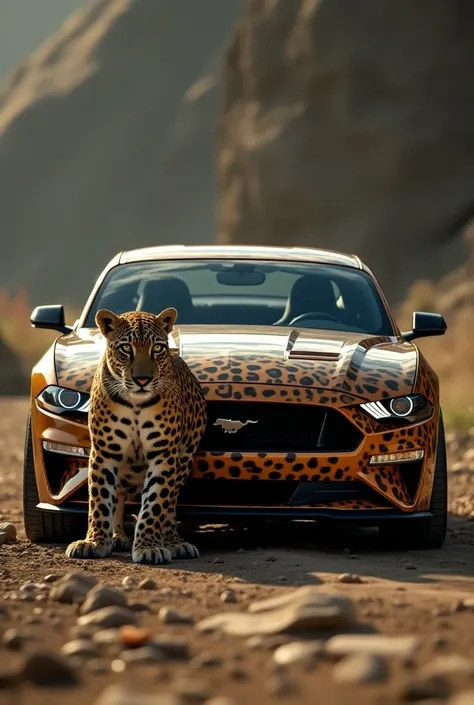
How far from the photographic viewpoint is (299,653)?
4.93m

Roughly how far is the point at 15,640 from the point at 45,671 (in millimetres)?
608

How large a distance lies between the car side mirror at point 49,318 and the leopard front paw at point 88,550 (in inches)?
67.4

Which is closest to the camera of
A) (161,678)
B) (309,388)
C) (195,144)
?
(161,678)

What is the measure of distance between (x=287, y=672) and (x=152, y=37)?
75.9 meters

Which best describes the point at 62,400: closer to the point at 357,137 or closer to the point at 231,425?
the point at 231,425

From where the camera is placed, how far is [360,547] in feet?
27.1

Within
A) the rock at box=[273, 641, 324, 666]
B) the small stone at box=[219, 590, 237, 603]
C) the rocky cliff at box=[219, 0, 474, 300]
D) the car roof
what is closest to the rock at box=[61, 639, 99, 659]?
the rock at box=[273, 641, 324, 666]

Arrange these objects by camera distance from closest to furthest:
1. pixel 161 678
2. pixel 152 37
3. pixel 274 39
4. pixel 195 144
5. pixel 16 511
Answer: pixel 161 678 → pixel 16 511 → pixel 274 39 → pixel 195 144 → pixel 152 37

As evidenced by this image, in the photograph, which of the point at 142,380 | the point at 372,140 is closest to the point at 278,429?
the point at 142,380

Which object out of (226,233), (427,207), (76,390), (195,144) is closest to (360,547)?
(76,390)

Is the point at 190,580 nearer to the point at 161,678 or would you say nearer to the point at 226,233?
the point at 161,678

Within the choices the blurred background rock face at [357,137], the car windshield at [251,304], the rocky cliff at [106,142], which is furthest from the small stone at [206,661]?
the rocky cliff at [106,142]

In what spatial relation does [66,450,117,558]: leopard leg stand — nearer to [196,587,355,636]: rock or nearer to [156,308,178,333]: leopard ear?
[156,308,178,333]: leopard ear

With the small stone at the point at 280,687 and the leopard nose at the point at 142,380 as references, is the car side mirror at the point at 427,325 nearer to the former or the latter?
the leopard nose at the point at 142,380
